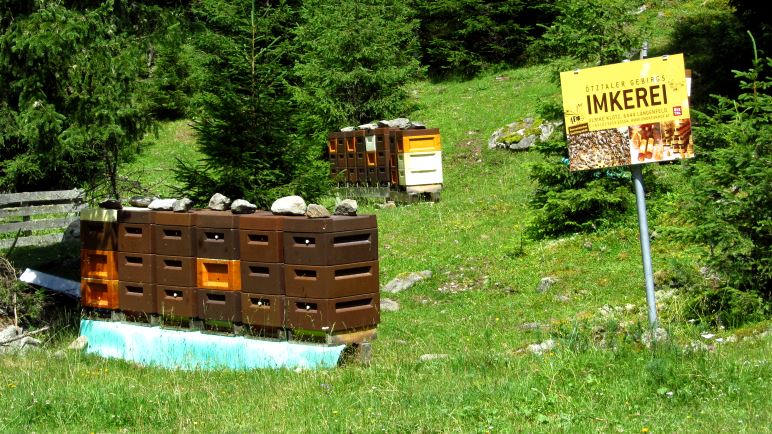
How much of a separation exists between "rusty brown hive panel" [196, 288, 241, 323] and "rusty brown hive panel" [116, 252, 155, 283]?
2.62ft

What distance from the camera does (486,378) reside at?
7305mm

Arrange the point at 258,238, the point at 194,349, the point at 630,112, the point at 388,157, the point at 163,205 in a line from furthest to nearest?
the point at 388,157 < the point at 163,205 < the point at 194,349 < the point at 258,238 < the point at 630,112

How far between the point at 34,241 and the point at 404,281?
954 cm

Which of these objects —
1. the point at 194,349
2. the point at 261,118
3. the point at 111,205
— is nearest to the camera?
the point at 194,349

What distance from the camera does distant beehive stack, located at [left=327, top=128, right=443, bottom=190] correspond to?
22672 mm

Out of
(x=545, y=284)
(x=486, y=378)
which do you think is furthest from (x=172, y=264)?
(x=545, y=284)

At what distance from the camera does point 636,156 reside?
827 centimetres

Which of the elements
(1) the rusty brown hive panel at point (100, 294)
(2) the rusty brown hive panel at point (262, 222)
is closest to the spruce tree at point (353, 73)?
(1) the rusty brown hive panel at point (100, 294)

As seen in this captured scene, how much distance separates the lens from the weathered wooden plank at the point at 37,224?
1977 cm

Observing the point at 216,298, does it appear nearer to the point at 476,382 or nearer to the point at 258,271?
the point at 258,271

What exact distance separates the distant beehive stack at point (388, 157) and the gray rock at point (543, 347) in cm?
1262

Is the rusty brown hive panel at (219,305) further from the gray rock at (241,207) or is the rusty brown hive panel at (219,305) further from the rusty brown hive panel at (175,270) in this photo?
the gray rock at (241,207)

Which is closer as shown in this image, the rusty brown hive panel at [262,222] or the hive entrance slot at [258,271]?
the rusty brown hive panel at [262,222]

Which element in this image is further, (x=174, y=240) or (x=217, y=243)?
(x=174, y=240)
